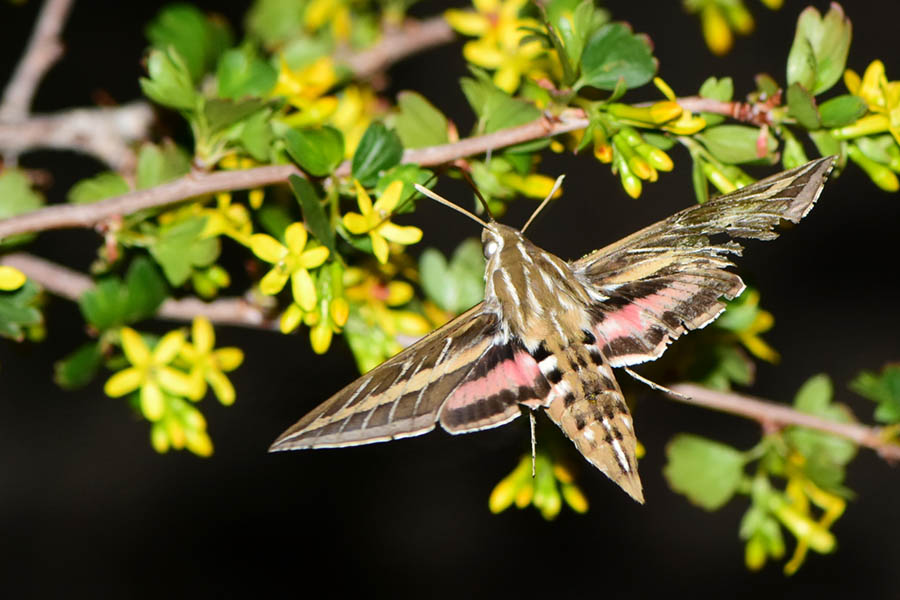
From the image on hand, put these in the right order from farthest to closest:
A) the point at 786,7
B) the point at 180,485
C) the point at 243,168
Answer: the point at 786,7, the point at 180,485, the point at 243,168

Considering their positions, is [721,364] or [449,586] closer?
[721,364]

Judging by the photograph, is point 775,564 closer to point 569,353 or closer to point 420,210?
point 420,210

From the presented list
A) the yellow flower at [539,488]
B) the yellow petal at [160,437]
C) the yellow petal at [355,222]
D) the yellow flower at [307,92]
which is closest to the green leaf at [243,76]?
the yellow flower at [307,92]

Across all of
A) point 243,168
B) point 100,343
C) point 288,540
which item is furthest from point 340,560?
point 243,168

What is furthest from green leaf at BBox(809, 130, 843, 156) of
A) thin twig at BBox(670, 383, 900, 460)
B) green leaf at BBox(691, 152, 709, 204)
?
thin twig at BBox(670, 383, 900, 460)

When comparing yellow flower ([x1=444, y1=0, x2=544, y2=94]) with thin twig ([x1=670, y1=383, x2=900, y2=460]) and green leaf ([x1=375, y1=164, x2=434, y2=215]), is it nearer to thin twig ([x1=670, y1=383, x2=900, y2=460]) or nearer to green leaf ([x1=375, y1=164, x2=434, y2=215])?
green leaf ([x1=375, y1=164, x2=434, y2=215])

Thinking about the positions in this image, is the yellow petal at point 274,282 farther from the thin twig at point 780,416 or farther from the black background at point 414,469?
the black background at point 414,469
